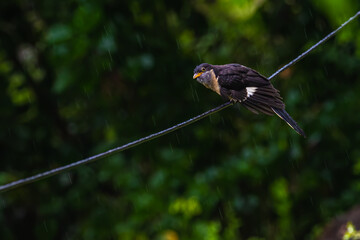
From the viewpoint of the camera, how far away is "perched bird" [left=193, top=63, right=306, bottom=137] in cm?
347

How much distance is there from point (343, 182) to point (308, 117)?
121 cm

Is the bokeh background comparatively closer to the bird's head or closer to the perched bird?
the bird's head

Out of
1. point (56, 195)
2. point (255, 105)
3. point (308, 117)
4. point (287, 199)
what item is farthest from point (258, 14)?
point (56, 195)

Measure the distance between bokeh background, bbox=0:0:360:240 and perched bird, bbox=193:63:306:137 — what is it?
1.18 meters

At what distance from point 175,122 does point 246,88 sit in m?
1.91

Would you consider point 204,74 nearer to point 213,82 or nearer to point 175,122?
point 213,82

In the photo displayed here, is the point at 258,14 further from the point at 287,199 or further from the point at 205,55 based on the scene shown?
the point at 287,199

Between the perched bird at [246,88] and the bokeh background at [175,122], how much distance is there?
1.18 m

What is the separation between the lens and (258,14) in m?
5.88

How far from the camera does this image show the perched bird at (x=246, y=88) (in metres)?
3.47

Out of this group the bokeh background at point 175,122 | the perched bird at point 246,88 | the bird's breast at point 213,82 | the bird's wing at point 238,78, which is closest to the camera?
the perched bird at point 246,88

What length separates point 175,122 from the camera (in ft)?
18.0

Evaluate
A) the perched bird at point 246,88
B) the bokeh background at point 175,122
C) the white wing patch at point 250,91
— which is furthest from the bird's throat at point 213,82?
the bokeh background at point 175,122

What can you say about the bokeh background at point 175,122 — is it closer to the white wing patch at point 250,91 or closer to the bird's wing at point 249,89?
the bird's wing at point 249,89
